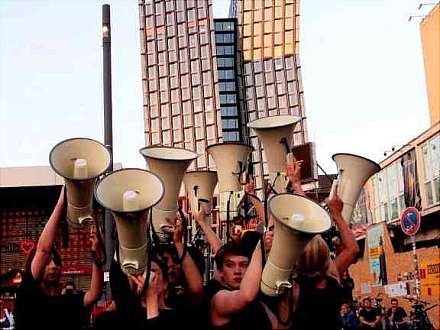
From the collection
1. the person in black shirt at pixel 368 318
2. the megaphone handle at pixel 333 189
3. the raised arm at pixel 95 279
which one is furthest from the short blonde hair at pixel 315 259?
the person in black shirt at pixel 368 318

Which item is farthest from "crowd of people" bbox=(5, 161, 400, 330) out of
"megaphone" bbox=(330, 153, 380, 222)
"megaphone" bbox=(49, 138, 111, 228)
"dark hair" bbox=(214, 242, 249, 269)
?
"megaphone" bbox=(330, 153, 380, 222)

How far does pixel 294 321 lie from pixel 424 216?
15.6 meters

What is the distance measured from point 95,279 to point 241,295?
104cm

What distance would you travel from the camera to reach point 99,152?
12.7 ft

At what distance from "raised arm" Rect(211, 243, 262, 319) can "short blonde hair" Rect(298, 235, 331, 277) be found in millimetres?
338

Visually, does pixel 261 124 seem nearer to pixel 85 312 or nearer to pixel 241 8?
pixel 85 312

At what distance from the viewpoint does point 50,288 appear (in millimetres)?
3709

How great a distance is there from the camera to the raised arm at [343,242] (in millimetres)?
4023

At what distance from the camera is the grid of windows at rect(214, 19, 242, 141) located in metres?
62.2

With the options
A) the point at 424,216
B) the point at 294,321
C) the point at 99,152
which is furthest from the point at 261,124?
the point at 424,216

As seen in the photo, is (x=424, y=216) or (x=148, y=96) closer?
(x=424, y=216)

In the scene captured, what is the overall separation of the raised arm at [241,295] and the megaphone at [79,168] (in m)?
0.86

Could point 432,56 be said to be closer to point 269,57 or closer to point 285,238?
point 285,238

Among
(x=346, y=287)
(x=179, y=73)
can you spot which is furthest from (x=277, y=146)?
(x=179, y=73)
